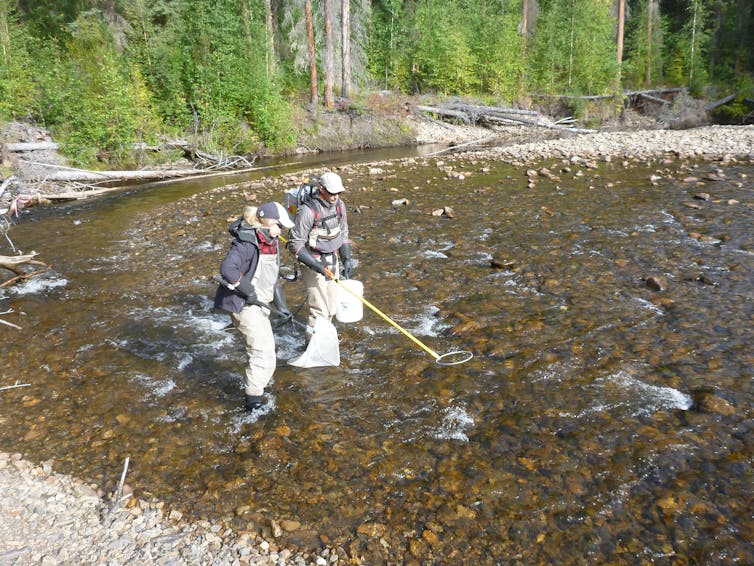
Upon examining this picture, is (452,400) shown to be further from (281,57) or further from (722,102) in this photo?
(722,102)

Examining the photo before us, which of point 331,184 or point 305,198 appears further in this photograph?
point 305,198

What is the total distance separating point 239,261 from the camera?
5.71 meters

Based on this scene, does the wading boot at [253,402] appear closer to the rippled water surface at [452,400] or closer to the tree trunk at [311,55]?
the rippled water surface at [452,400]

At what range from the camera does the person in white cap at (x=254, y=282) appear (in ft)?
18.7

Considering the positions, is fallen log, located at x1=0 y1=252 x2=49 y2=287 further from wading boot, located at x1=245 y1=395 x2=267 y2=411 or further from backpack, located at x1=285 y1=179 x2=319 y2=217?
wading boot, located at x1=245 y1=395 x2=267 y2=411

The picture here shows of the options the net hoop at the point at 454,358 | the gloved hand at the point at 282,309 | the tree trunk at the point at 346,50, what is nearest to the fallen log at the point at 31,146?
the gloved hand at the point at 282,309

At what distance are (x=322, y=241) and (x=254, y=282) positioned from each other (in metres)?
1.60

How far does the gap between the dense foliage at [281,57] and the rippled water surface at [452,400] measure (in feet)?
55.6

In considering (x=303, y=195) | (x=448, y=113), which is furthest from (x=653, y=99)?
(x=303, y=195)

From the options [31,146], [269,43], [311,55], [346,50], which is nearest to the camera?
[31,146]

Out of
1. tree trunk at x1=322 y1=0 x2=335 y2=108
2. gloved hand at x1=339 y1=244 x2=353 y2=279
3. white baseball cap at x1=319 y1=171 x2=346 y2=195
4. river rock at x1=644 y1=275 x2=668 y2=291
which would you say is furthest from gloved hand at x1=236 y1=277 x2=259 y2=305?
tree trunk at x1=322 y1=0 x2=335 y2=108

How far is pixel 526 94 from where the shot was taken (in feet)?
155

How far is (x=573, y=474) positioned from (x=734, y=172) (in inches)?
691

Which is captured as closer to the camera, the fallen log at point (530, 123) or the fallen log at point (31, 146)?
the fallen log at point (31, 146)
